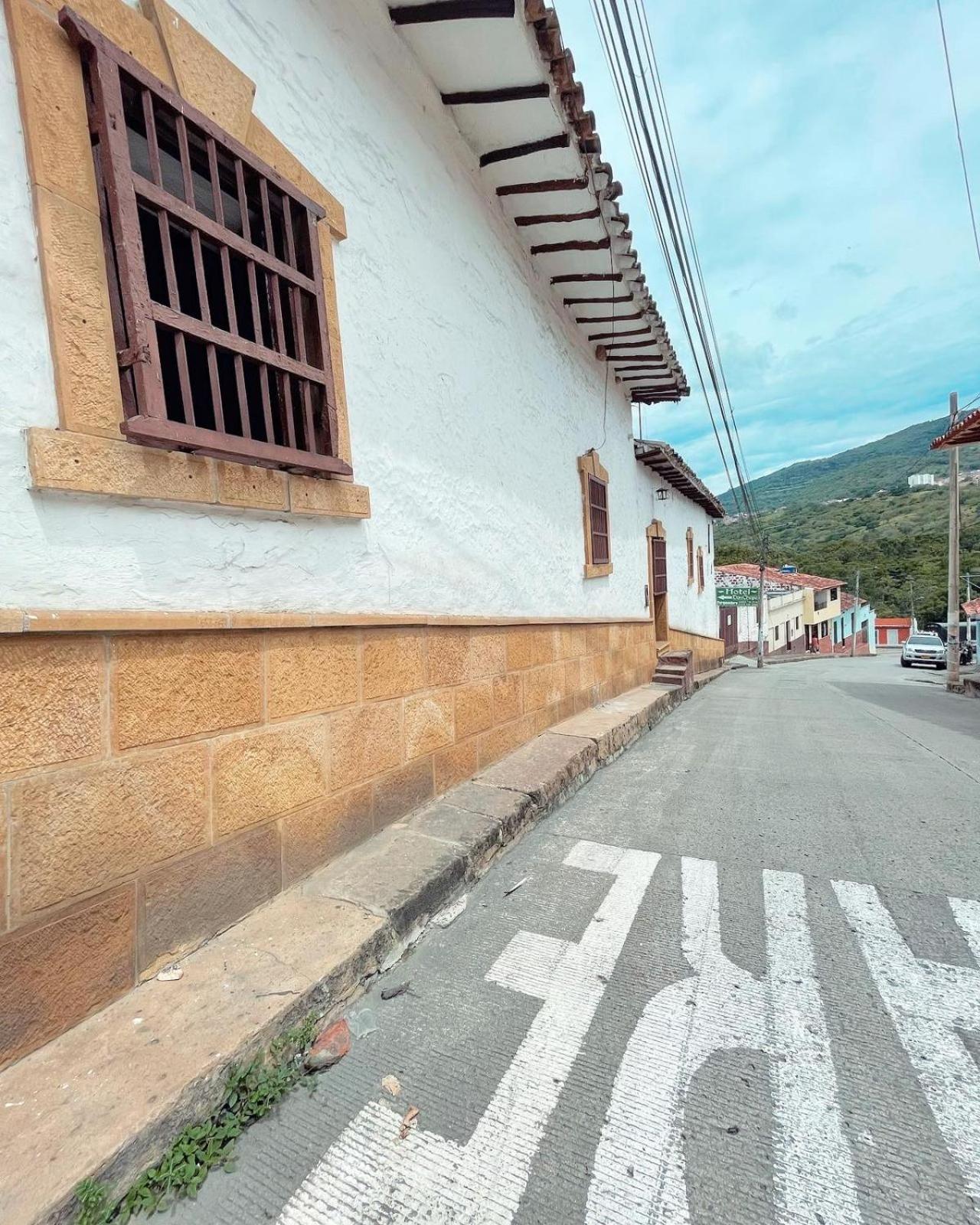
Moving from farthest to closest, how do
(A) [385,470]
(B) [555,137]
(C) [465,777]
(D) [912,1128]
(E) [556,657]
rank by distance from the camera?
1. (E) [556,657]
2. (B) [555,137]
3. (C) [465,777]
4. (A) [385,470]
5. (D) [912,1128]

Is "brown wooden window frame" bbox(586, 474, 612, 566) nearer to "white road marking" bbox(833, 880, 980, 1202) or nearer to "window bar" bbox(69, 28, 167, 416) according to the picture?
"white road marking" bbox(833, 880, 980, 1202)

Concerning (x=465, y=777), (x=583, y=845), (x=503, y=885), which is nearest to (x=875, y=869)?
(x=583, y=845)

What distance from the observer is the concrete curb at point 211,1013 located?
1.33 metres

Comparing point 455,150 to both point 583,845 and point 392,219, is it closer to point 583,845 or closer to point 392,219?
point 392,219

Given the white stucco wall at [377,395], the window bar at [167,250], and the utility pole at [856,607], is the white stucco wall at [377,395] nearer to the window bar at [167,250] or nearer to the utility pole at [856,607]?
the window bar at [167,250]

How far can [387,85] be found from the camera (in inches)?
137

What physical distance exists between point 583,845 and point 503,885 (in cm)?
66

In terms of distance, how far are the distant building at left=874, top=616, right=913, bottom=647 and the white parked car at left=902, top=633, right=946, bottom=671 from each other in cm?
4222

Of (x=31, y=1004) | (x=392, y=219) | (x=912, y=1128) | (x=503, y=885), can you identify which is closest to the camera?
(x=912, y=1128)

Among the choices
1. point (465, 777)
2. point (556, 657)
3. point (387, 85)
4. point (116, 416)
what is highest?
point (387, 85)

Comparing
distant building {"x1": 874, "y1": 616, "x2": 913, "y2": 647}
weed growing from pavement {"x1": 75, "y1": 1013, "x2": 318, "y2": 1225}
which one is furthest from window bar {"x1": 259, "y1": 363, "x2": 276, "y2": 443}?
distant building {"x1": 874, "y1": 616, "x2": 913, "y2": 647}

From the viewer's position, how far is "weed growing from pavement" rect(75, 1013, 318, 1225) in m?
1.28

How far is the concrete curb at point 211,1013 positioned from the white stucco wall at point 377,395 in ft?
4.14

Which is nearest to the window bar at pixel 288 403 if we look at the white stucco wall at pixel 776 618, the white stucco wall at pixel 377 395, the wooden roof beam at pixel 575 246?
the white stucco wall at pixel 377 395
